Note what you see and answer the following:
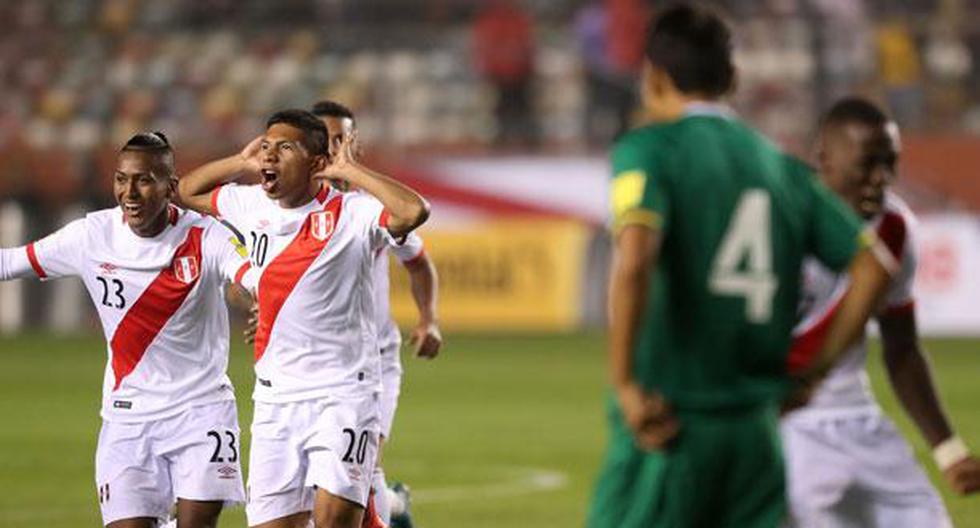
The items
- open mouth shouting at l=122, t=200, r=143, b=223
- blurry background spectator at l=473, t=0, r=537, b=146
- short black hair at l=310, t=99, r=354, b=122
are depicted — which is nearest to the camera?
open mouth shouting at l=122, t=200, r=143, b=223

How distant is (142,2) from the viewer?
115ft

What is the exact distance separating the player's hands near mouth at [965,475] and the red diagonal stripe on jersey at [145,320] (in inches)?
135

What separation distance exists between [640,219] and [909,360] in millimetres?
1966

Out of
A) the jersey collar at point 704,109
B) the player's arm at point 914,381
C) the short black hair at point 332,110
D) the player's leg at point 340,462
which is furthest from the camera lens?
the short black hair at point 332,110

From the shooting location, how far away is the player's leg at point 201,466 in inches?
350

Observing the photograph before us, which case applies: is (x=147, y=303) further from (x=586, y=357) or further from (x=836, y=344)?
(x=586, y=357)

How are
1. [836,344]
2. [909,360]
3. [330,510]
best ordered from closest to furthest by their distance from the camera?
[836,344] < [909,360] < [330,510]

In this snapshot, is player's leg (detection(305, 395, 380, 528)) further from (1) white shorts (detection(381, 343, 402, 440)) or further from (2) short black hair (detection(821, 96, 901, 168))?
(2) short black hair (detection(821, 96, 901, 168))

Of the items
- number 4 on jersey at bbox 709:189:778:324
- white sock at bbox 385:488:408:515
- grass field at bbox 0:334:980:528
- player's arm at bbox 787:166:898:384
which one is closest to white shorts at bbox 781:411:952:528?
player's arm at bbox 787:166:898:384

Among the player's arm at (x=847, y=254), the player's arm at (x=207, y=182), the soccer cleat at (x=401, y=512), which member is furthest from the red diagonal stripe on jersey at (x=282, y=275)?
the player's arm at (x=847, y=254)

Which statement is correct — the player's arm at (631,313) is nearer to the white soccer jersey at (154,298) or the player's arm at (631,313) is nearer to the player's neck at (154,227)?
the white soccer jersey at (154,298)

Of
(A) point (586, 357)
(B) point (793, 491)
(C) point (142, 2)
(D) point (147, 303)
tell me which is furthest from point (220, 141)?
(B) point (793, 491)

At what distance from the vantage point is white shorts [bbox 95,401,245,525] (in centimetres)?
889

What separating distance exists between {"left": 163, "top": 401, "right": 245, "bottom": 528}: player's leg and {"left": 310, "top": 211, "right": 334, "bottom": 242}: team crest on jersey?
32.4 inches
